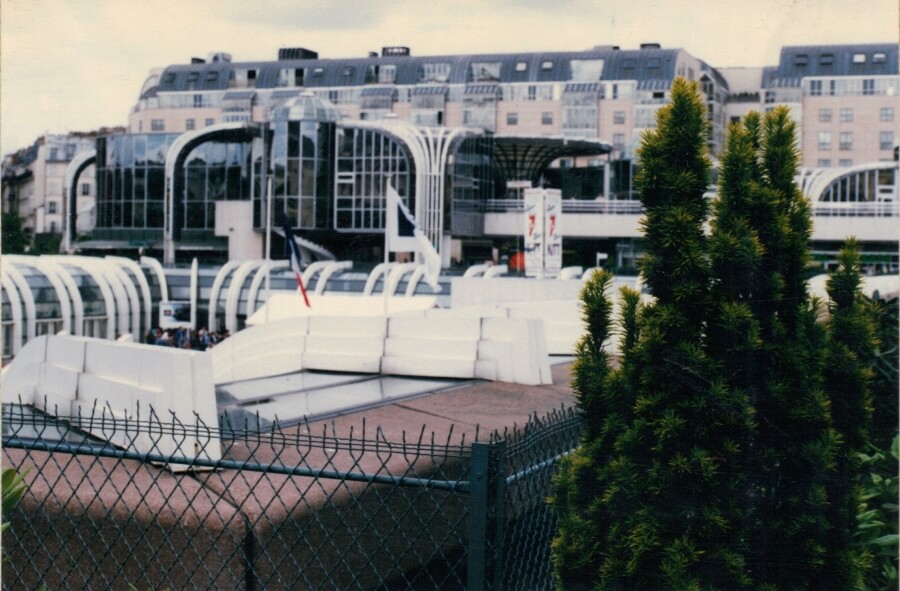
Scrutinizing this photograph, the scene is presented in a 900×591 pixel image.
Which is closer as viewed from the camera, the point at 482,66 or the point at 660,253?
the point at 660,253

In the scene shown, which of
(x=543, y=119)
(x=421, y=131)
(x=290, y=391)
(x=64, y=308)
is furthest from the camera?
(x=543, y=119)

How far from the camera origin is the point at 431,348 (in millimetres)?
12359

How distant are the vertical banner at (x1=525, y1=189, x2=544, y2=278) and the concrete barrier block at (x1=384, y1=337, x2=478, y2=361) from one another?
39.4ft

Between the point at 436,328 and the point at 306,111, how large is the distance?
46311mm

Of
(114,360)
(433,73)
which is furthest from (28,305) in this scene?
(433,73)

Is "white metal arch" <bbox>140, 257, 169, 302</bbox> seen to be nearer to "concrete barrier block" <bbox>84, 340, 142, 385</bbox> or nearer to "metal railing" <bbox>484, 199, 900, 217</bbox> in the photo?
"metal railing" <bbox>484, 199, 900, 217</bbox>

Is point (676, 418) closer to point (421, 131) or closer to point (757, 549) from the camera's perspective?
point (757, 549)

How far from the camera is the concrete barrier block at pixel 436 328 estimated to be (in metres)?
12.3

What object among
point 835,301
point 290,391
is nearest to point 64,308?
point 290,391

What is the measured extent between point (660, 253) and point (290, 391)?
7025mm

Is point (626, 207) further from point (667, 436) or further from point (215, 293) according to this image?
point (667, 436)

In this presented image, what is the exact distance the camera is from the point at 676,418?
4285 millimetres

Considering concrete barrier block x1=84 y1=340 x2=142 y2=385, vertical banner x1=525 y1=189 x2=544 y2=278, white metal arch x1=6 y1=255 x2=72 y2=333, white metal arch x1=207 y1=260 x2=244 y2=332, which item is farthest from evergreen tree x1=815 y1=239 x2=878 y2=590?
white metal arch x1=207 y1=260 x2=244 y2=332

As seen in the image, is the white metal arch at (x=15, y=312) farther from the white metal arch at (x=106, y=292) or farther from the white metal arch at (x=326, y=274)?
the white metal arch at (x=326, y=274)
